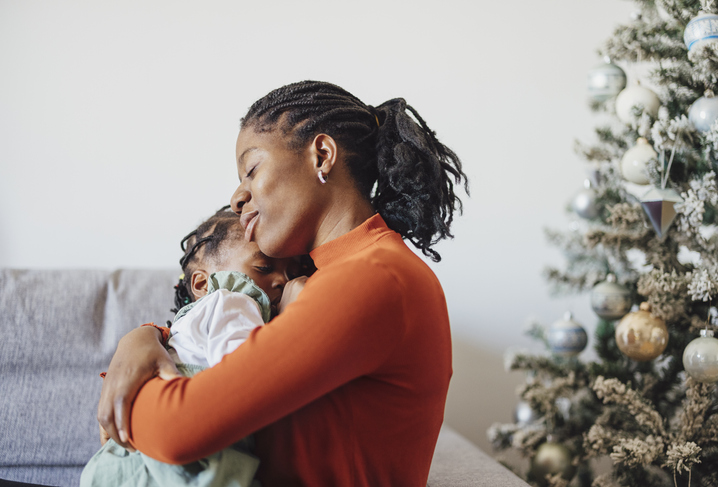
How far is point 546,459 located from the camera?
64.1 inches

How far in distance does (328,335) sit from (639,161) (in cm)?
112

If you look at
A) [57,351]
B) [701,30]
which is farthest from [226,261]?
[701,30]

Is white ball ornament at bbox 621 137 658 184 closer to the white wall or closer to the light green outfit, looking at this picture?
the white wall

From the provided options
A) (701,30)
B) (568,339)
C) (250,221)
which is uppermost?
(701,30)

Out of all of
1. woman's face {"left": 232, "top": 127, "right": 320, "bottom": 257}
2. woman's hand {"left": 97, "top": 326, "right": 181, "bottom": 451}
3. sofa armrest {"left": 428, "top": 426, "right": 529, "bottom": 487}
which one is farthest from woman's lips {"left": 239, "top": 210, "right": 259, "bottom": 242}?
sofa armrest {"left": 428, "top": 426, "right": 529, "bottom": 487}

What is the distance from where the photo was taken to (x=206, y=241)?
3.81 ft

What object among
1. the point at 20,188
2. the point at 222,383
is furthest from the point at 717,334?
the point at 20,188

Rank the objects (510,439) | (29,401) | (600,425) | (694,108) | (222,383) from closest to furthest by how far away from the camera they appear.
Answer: (222,383)
(694,108)
(29,401)
(600,425)
(510,439)

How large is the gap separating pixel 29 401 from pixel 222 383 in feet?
→ 3.45

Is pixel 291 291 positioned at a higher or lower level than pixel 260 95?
lower

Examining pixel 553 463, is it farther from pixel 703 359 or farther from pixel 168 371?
pixel 168 371

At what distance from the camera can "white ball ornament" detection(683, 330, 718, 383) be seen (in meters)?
1.28

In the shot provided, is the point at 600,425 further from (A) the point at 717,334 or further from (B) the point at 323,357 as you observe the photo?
(B) the point at 323,357

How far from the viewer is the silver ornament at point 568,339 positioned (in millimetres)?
1610
